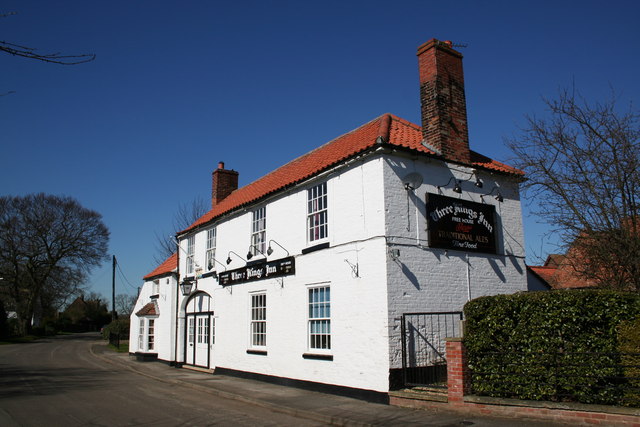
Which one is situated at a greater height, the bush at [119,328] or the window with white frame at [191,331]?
the window with white frame at [191,331]

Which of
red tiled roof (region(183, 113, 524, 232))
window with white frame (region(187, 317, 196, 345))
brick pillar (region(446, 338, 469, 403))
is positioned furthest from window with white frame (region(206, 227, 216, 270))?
brick pillar (region(446, 338, 469, 403))

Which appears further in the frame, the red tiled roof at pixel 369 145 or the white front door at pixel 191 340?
the white front door at pixel 191 340

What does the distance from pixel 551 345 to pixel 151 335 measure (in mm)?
21368

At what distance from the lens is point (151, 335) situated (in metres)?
25.4

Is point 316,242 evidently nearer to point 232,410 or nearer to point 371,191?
point 371,191

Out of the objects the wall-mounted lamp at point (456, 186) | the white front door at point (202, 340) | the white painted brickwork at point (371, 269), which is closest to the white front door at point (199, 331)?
the white front door at point (202, 340)

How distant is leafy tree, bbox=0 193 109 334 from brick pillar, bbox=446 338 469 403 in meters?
47.6

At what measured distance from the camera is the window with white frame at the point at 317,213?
44.8 feet

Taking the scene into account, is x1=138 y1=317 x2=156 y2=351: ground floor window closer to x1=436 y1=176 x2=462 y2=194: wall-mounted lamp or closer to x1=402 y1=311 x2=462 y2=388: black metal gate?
x1=402 y1=311 x2=462 y2=388: black metal gate

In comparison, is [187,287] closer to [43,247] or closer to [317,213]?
[317,213]

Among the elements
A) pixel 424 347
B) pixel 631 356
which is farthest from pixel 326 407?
pixel 631 356

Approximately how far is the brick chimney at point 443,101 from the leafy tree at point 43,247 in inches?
1763

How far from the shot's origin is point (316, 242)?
1364 cm

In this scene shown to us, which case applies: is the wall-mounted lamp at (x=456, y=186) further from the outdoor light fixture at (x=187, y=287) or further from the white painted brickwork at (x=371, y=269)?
the outdoor light fixture at (x=187, y=287)
